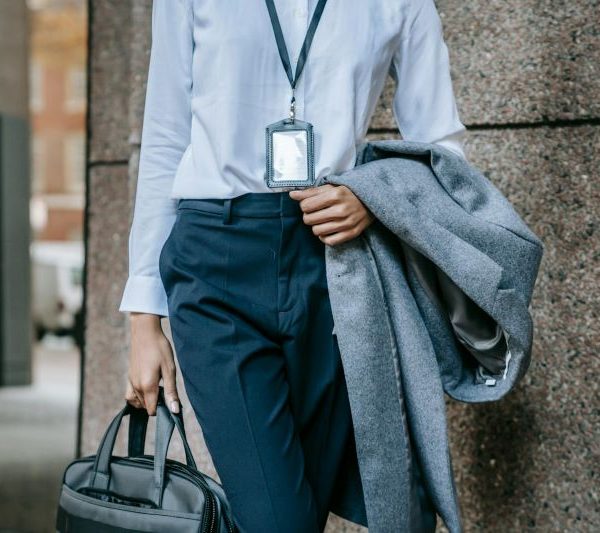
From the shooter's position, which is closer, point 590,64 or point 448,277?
point 448,277

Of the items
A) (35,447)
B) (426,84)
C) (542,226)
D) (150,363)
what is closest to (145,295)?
(150,363)

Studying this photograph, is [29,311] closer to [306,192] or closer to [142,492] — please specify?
[142,492]

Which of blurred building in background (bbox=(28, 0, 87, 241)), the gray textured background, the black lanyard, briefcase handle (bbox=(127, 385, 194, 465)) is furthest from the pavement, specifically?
blurred building in background (bbox=(28, 0, 87, 241))

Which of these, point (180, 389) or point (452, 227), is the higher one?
point (452, 227)

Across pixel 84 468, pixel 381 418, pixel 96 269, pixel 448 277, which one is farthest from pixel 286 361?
pixel 96 269

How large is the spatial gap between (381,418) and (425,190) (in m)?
0.45

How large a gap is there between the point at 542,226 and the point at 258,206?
132 cm

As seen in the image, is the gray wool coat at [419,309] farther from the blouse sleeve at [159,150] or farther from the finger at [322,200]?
the blouse sleeve at [159,150]

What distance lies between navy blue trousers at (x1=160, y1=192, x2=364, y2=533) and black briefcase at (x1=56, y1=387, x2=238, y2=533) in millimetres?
59

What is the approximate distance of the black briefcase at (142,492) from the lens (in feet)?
6.09

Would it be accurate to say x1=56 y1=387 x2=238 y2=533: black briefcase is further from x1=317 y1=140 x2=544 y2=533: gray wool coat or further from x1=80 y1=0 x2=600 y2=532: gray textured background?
x1=80 y1=0 x2=600 y2=532: gray textured background

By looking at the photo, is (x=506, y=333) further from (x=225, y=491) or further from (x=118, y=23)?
(x=118, y=23)

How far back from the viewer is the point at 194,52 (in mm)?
1998

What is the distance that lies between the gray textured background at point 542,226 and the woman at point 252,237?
3.20 feet
